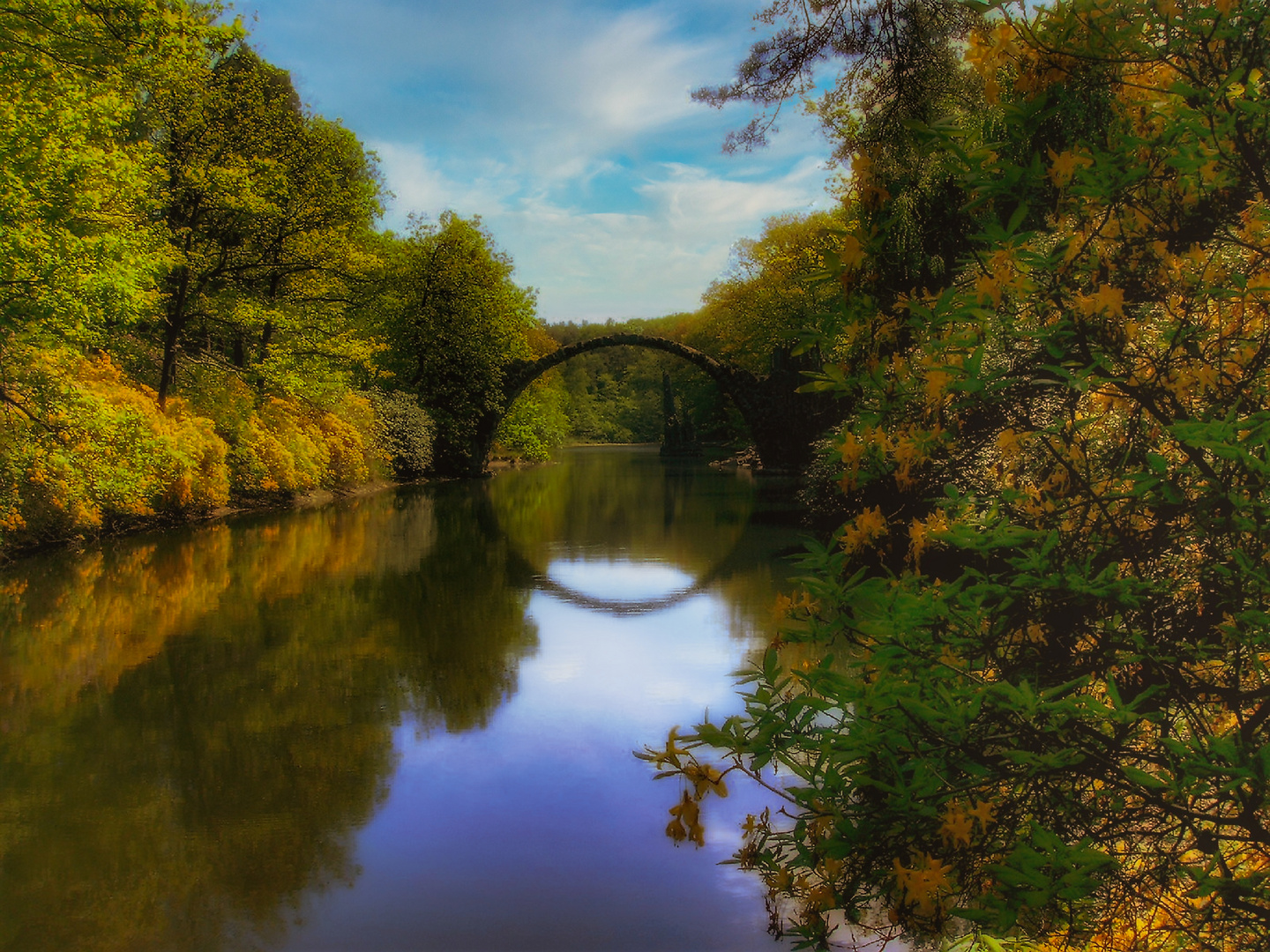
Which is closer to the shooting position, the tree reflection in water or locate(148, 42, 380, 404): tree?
the tree reflection in water

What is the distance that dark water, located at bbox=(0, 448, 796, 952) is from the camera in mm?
3648

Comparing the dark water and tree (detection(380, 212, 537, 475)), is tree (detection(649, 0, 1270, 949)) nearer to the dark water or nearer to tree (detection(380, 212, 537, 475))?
the dark water

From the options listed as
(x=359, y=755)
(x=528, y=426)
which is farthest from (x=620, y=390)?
(x=359, y=755)

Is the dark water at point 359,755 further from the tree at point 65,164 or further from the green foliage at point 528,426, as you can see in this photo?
the green foliage at point 528,426

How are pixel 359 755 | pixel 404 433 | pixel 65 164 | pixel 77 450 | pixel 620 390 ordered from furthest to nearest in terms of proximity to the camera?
pixel 620 390 → pixel 404 433 → pixel 77 450 → pixel 65 164 → pixel 359 755

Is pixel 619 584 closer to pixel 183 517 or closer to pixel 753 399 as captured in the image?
pixel 183 517

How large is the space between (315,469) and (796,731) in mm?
20327

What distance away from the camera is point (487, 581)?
1174cm

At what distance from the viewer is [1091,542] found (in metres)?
2.19

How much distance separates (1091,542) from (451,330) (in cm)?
3260

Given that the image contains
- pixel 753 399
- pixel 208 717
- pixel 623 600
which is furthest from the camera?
pixel 753 399

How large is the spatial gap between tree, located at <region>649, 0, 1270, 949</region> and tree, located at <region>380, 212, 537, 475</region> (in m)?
31.2

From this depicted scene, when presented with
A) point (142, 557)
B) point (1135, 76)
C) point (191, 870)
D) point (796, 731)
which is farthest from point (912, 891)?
point (142, 557)

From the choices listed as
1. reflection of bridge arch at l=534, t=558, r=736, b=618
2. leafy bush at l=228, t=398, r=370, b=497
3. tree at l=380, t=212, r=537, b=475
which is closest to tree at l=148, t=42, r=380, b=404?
leafy bush at l=228, t=398, r=370, b=497
